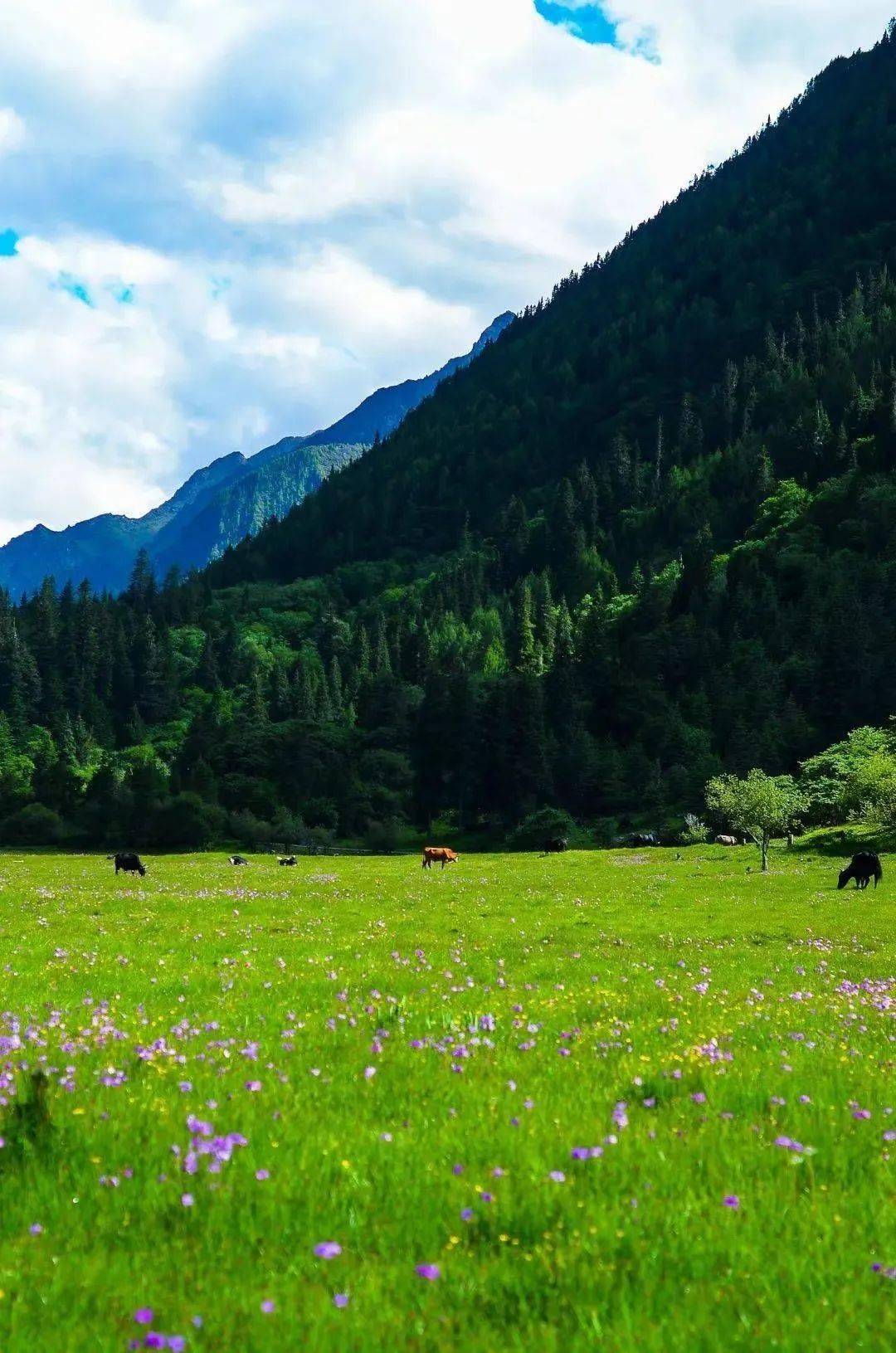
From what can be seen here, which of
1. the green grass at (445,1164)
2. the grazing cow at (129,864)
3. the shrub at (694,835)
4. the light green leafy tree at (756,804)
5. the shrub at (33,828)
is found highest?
the green grass at (445,1164)

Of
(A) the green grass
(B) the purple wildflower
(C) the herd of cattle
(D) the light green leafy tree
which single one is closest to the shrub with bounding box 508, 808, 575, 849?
(C) the herd of cattle

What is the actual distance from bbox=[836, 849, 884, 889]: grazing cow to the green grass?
30.6m

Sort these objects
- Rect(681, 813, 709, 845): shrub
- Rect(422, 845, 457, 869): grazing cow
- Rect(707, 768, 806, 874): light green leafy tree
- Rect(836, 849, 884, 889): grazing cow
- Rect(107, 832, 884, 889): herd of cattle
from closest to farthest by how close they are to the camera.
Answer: Rect(836, 849, 884, 889): grazing cow, Rect(107, 832, 884, 889): herd of cattle, Rect(707, 768, 806, 874): light green leafy tree, Rect(422, 845, 457, 869): grazing cow, Rect(681, 813, 709, 845): shrub

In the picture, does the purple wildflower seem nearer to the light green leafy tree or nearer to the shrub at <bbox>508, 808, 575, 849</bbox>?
the light green leafy tree

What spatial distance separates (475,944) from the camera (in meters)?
19.1

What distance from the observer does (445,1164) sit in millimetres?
5375

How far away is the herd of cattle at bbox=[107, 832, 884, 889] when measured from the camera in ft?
133

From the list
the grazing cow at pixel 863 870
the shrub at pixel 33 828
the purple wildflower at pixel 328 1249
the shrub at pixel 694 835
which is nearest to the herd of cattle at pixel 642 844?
the grazing cow at pixel 863 870

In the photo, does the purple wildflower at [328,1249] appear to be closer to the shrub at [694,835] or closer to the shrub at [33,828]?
the shrub at [694,835]

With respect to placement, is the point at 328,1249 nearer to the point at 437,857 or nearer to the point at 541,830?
the point at 437,857

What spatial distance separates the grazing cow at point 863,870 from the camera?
132 feet

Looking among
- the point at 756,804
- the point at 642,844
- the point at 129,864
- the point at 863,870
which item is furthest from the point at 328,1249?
the point at 642,844

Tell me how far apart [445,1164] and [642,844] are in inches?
3722

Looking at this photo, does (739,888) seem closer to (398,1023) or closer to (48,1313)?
(398,1023)
